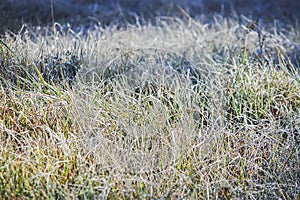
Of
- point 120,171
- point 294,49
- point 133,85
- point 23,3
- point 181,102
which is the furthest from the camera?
point 23,3

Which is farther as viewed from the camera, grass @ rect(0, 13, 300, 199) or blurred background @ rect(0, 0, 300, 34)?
blurred background @ rect(0, 0, 300, 34)

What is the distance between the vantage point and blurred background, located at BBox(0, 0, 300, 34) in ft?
15.9

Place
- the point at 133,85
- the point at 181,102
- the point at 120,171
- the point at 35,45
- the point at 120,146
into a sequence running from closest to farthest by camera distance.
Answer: the point at 120,171
the point at 120,146
the point at 181,102
the point at 133,85
the point at 35,45

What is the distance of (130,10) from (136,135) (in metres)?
4.04

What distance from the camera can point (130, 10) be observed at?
6234 mm

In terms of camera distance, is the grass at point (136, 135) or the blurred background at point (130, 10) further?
the blurred background at point (130, 10)

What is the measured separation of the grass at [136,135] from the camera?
7.30 ft

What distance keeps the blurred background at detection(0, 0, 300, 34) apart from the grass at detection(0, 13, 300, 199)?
1405 mm

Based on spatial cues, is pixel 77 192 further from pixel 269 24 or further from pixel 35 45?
pixel 269 24

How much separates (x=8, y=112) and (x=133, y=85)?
3.24 feet

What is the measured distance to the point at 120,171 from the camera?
2254 millimetres

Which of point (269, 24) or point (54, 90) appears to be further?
point (269, 24)

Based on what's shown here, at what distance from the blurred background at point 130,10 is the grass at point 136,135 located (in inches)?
55.3

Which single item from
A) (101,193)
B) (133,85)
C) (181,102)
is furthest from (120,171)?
(133,85)
